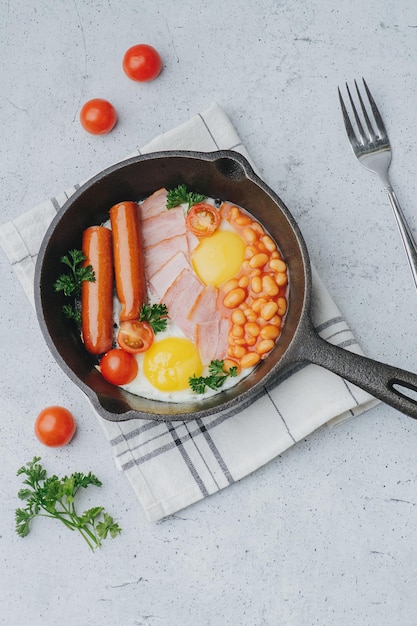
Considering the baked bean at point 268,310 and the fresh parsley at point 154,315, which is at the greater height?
the fresh parsley at point 154,315

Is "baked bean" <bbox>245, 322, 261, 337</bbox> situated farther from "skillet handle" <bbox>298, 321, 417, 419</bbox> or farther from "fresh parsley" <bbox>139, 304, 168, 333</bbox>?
"fresh parsley" <bbox>139, 304, 168, 333</bbox>

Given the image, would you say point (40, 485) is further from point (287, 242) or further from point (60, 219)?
point (287, 242)

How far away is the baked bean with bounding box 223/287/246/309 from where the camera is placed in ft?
10.0

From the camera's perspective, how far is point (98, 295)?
3.04 m

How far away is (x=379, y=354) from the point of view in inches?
129

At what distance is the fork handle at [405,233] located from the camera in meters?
3.24

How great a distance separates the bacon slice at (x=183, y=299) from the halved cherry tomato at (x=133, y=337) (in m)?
0.14

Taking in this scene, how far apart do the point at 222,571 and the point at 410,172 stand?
6.07 ft

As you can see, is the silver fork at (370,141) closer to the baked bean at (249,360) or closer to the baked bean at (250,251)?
the baked bean at (250,251)

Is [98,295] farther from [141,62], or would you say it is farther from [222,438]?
[141,62]

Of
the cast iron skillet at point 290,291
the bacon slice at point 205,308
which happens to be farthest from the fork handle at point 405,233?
the bacon slice at point 205,308

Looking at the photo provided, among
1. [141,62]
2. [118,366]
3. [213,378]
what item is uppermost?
[141,62]

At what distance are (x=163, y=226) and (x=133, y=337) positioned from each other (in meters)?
0.48

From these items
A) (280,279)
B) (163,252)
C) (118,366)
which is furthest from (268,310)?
(118,366)
